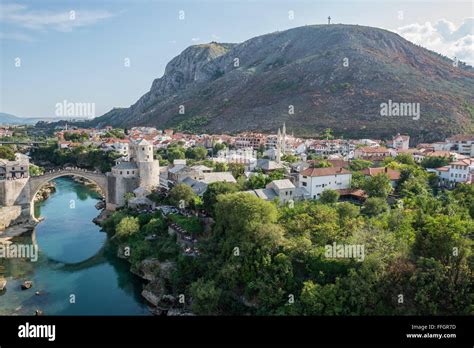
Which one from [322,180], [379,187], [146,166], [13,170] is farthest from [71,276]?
[379,187]

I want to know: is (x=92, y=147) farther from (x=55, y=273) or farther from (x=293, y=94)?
A: (x=293, y=94)

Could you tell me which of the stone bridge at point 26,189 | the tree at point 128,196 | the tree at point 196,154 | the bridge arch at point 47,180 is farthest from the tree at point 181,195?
the tree at point 196,154

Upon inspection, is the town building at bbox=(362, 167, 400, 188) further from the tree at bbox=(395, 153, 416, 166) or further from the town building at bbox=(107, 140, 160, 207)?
the town building at bbox=(107, 140, 160, 207)

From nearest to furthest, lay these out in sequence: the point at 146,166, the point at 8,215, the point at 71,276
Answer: the point at 71,276 < the point at 8,215 < the point at 146,166

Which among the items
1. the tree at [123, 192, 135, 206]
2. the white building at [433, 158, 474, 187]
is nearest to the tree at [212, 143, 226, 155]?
the tree at [123, 192, 135, 206]

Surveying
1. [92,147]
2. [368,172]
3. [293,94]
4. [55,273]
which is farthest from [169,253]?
[293,94]

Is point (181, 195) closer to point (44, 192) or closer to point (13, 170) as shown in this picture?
point (13, 170)
